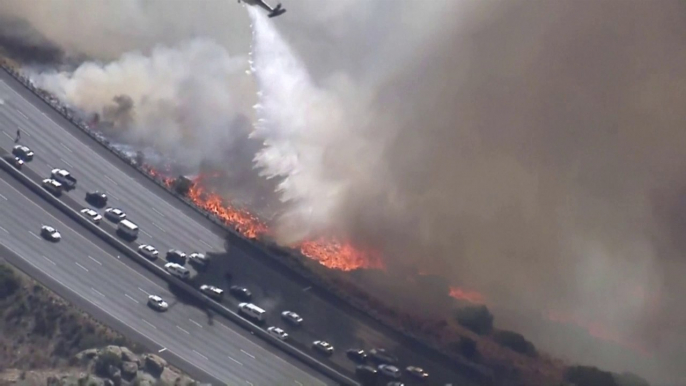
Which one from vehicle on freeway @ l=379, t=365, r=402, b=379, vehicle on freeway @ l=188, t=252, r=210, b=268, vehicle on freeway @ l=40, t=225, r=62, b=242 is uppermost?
vehicle on freeway @ l=188, t=252, r=210, b=268

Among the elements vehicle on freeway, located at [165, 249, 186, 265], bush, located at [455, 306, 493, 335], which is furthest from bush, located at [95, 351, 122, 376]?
bush, located at [455, 306, 493, 335]

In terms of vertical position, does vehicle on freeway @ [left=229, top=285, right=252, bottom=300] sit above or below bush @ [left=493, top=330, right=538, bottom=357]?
below

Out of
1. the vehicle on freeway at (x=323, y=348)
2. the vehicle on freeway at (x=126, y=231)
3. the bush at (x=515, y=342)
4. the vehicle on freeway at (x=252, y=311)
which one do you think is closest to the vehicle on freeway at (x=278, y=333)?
the vehicle on freeway at (x=252, y=311)

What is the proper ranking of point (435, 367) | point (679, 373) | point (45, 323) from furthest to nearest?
point (679, 373), point (435, 367), point (45, 323)

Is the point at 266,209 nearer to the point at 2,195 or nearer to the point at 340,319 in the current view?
the point at 340,319

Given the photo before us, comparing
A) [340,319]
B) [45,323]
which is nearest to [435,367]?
[340,319]

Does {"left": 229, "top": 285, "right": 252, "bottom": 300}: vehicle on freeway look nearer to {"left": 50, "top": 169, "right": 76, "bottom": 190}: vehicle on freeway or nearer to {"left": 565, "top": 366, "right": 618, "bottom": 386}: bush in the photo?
{"left": 50, "top": 169, "right": 76, "bottom": 190}: vehicle on freeway

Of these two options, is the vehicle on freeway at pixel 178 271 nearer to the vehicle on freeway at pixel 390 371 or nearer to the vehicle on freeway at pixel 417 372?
the vehicle on freeway at pixel 390 371
